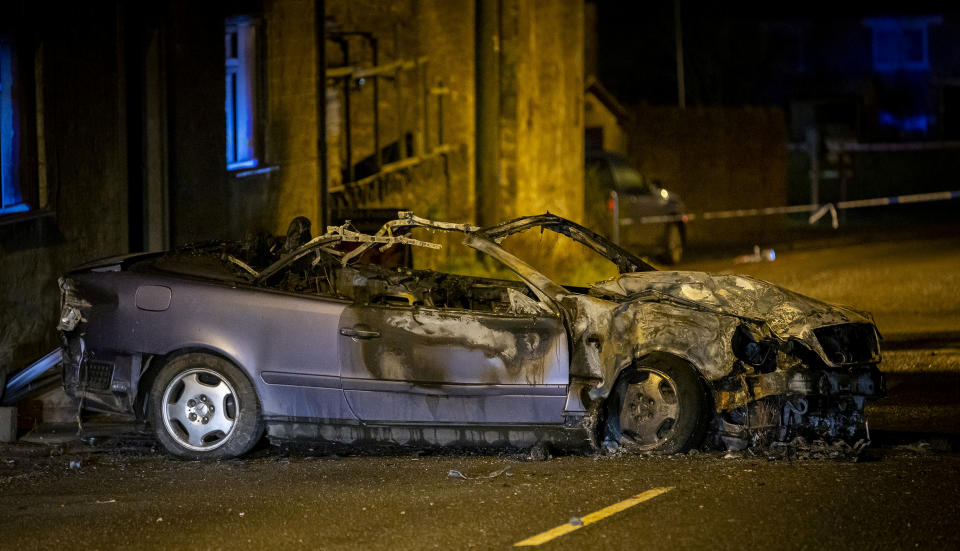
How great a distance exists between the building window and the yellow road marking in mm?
53118

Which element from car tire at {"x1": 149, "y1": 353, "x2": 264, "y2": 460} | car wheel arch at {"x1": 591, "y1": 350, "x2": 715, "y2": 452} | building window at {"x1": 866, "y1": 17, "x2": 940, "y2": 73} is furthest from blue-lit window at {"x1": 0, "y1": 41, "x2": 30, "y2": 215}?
building window at {"x1": 866, "y1": 17, "x2": 940, "y2": 73}

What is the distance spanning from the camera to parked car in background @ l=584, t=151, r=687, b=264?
21.3 meters

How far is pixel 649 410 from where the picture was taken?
765 cm

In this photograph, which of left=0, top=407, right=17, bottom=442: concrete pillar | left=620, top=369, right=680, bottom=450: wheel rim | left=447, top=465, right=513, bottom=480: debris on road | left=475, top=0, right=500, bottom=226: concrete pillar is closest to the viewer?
left=447, top=465, right=513, bottom=480: debris on road

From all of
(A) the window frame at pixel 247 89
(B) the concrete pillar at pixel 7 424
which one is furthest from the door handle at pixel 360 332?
(A) the window frame at pixel 247 89

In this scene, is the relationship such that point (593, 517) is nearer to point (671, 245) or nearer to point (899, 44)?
point (671, 245)

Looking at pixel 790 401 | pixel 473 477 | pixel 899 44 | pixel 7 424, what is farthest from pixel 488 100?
pixel 899 44

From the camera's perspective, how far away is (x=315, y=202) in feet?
50.4

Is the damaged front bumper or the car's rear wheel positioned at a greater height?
the car's rear wheel

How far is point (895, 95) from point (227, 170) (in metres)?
47.2

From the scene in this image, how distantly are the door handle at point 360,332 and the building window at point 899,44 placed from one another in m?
52.6

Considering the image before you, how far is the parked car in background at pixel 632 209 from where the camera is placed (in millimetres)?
21266

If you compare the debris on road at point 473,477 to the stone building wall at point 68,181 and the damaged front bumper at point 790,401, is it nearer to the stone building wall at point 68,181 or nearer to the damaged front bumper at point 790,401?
the damaged front bumper at point 790,401

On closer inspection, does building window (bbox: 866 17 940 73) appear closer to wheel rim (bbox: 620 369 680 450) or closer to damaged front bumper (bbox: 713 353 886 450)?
damaged front bumper (bbox: 713 353 886 450)
